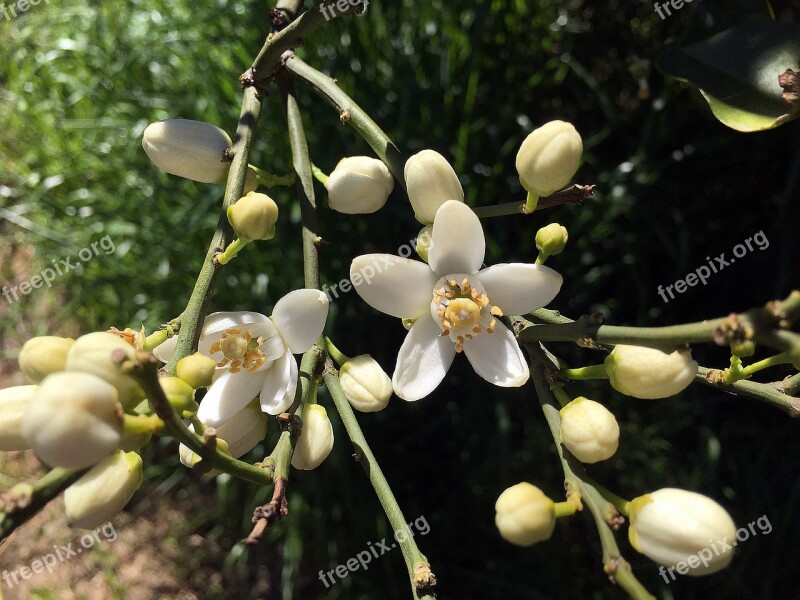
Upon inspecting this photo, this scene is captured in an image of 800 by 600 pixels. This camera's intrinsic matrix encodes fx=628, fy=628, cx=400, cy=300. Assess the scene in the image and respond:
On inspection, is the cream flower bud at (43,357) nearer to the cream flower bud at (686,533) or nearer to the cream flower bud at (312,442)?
the cream flower bud at (312,442)

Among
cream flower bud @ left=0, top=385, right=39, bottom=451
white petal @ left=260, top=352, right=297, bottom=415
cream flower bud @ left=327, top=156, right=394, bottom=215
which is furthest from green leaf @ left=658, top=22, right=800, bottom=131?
cream flower bud @ left=0, top=385, right=39, bottom=451

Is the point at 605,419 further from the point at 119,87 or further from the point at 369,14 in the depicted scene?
the point at 119,87

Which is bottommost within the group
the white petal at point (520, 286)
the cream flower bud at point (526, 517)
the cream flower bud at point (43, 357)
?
the cream flower bud at point (526, 517)

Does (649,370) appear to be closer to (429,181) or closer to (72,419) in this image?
(429,181)

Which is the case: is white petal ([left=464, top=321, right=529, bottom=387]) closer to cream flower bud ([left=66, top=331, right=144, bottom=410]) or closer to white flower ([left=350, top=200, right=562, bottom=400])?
white flower ([left=350, top=200, right=562, bottom=400])

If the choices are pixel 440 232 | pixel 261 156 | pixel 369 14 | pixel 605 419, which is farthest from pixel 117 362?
pixel 369 14

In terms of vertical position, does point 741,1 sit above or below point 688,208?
above

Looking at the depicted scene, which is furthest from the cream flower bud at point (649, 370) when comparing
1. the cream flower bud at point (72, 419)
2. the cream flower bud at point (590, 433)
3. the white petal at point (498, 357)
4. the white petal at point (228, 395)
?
the cream flower bud at point (72, 419)
